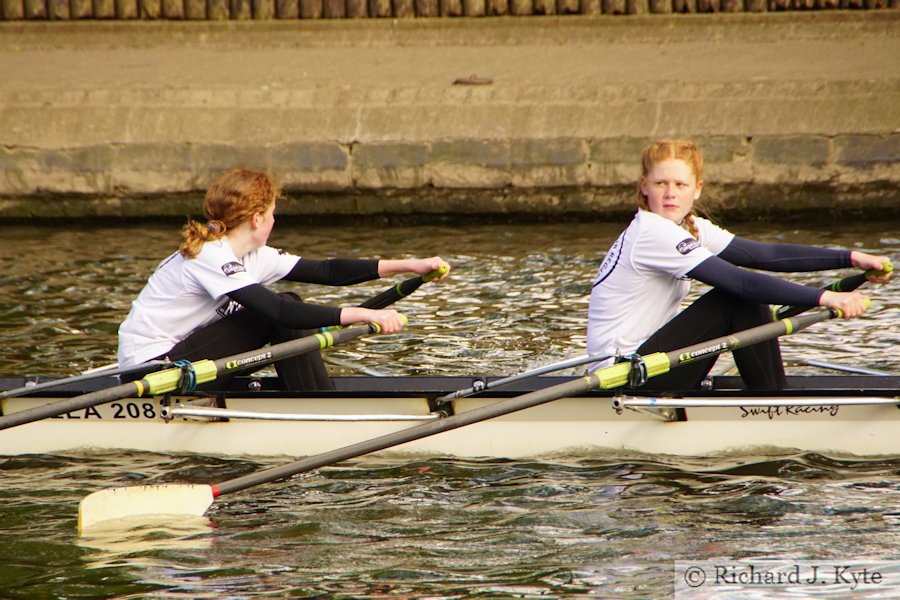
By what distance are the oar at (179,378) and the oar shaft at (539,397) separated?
53 cm

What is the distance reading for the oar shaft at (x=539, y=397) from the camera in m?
5.61

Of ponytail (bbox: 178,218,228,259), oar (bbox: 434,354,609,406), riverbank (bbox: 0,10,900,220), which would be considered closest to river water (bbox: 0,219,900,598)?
oar (bbox: 434,354,609,406)

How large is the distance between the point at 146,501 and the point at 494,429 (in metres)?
1.70

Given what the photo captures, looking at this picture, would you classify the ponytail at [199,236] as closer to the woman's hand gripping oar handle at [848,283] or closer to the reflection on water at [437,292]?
the reflection on water at [437,292]

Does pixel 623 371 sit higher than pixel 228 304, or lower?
lower

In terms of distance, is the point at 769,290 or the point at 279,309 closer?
the point at 769,290

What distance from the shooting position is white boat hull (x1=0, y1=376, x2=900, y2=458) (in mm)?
5973

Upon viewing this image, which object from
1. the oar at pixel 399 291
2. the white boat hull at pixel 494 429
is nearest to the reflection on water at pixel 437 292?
the oar at pixel 399 291

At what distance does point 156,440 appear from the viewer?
21.1ft

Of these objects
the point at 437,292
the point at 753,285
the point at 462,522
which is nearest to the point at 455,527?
the point at 462,522

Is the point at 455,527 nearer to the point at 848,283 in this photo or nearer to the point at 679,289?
the point at 679,289

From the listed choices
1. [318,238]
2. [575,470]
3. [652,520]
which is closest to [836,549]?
[652,520]

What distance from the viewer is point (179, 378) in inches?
230

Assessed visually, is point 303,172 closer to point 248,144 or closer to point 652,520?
point 248,144
